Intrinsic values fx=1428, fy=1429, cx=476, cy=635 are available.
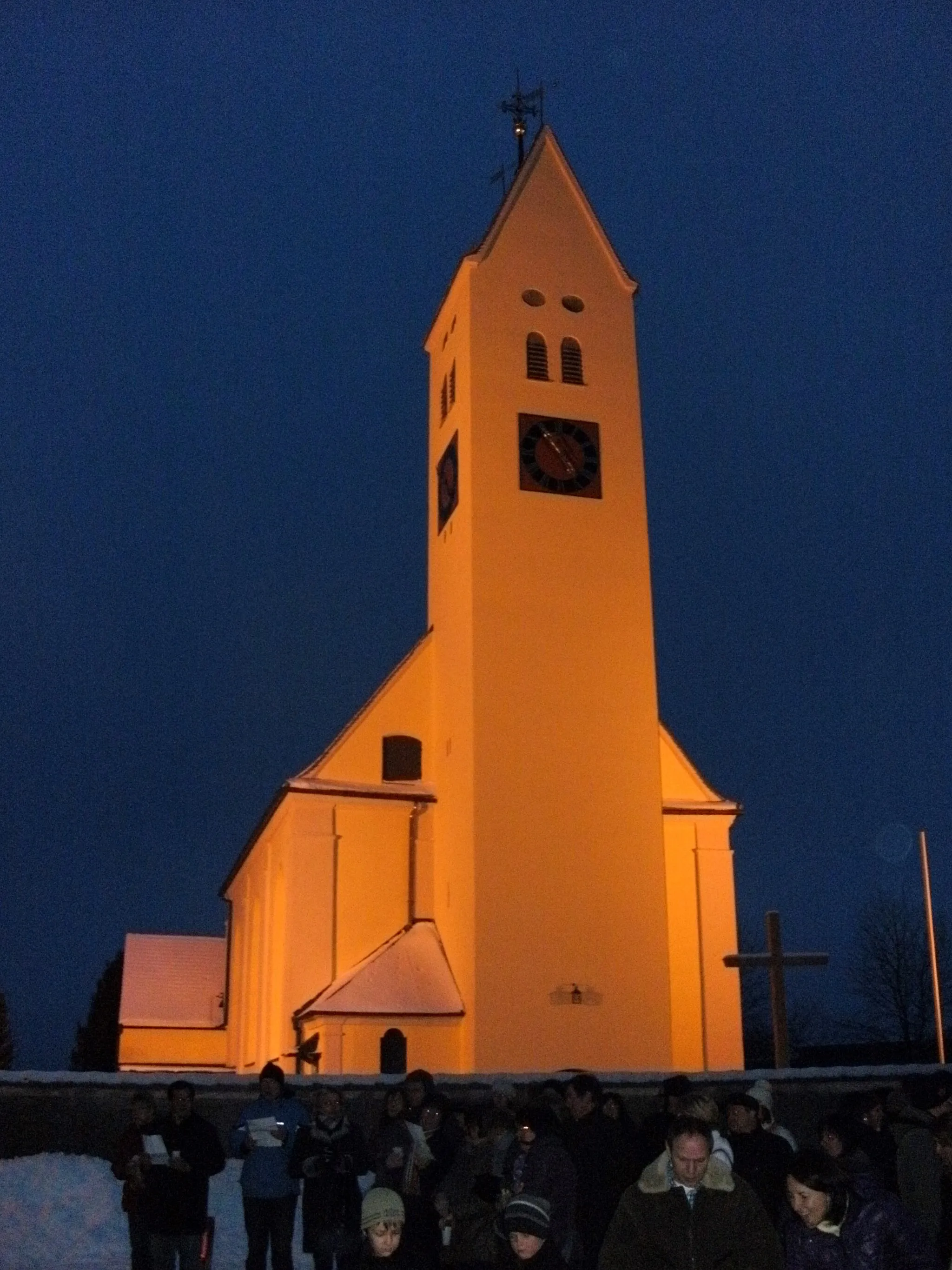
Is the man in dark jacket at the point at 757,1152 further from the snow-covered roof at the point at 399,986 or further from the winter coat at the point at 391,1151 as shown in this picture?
the snow-covered roof at the point at 399,986

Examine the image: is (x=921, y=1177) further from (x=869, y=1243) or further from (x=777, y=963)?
(x=777, y=963)

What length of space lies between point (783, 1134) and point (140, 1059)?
→ 36991 mm

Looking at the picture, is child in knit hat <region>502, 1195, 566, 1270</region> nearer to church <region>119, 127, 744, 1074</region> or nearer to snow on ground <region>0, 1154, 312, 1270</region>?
snow on ground <region>0, 1154, 312, 1270</region>

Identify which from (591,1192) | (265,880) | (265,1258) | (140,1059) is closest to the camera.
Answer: (591,1192)

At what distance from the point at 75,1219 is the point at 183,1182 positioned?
3865 mm

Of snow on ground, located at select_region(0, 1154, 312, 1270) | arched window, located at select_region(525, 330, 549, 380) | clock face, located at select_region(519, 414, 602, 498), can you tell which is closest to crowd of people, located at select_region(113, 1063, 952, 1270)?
snow on ground, located at select_region(0, 1154, 312, 1270)

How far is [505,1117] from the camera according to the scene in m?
9.99

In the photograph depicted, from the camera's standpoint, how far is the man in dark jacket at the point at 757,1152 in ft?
29.1

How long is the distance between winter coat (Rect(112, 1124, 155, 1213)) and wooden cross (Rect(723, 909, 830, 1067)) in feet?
44.6

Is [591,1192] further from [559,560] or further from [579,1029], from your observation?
[559,560]

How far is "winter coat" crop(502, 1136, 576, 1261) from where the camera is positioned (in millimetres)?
8477

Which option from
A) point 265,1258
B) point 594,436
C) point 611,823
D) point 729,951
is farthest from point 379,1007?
point 265,1258

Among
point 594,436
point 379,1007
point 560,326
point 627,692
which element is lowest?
point 379,1007

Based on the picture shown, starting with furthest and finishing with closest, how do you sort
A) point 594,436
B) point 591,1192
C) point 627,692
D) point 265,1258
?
point 594,436, point 627,692, point 265,1258, point 591,1192
